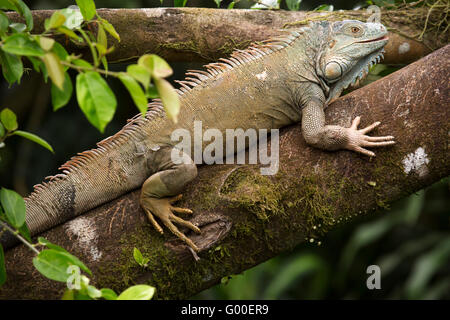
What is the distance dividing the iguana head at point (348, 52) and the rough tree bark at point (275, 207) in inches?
23.2

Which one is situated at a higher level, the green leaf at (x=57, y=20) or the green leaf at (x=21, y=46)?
the green leaf at (x=57, y=20)

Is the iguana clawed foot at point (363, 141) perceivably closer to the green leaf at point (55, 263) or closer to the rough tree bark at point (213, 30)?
the rough tree bark at point (213, 30)

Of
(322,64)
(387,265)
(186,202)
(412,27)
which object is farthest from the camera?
(387,265)

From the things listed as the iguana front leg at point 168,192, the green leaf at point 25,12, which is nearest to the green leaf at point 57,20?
the green leaf at point 25,12

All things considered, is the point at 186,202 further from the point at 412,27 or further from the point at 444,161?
the point at 412,27

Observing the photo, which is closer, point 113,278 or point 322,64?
point 113,278

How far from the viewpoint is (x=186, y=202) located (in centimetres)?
382

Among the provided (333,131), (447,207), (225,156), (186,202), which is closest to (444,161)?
(333,131)

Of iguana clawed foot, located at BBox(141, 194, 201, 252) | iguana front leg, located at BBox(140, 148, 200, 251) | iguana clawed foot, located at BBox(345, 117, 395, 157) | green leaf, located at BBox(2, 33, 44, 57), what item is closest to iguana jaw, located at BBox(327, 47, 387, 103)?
iguana clawed foot, located at BBox(345, 117, 395, 157)

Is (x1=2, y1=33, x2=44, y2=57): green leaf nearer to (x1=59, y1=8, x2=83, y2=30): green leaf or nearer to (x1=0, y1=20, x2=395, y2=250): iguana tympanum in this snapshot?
(x1=59, y1=8, x2=83, y2=30): green leaf

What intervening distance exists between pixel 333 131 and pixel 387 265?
4.84m

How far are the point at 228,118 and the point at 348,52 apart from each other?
1.20 m

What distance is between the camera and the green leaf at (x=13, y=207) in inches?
101

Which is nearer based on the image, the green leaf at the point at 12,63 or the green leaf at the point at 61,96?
the green leaf at the point at 61,96
